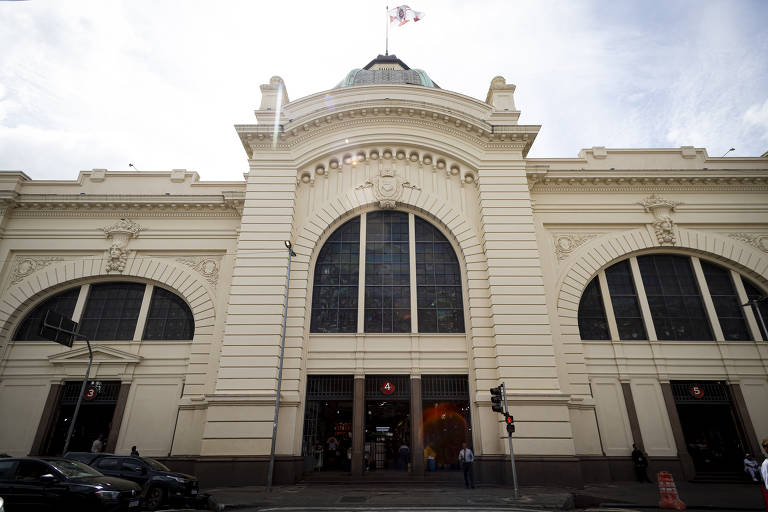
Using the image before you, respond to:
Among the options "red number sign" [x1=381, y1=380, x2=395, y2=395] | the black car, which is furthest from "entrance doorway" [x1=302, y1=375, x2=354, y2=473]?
the black car

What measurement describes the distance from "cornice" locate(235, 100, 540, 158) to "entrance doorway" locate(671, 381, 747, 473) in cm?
1438

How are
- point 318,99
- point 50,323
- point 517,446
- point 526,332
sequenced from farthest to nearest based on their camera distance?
point 318,99 → point 526,332 → point 517,446 → point 50,323

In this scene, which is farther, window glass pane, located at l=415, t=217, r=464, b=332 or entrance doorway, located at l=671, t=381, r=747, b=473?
window glass pane, located at l=415, t=217, r=464, b=332

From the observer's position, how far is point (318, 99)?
23734 mm

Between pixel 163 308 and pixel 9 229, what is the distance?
391 inches

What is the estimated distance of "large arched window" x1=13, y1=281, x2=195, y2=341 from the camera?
2172cm

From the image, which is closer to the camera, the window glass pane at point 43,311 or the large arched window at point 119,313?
the large arched window at point 119,313

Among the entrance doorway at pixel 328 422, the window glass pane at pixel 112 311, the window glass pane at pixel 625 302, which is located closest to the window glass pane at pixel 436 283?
the entrance doorway at pixel 328 422

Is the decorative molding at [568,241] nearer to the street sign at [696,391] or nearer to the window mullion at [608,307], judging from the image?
the window mullion at [608,307]

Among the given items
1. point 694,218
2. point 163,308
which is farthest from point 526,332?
point 163,308

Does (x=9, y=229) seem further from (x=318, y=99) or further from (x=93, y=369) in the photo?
(x=318, y=99)

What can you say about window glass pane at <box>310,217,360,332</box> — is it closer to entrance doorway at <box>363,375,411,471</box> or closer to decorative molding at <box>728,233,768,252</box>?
entrance doorway at <box>363,375,411,471</box>

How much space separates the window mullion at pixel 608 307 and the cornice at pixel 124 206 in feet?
63.6

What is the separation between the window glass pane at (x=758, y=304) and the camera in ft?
68.4
